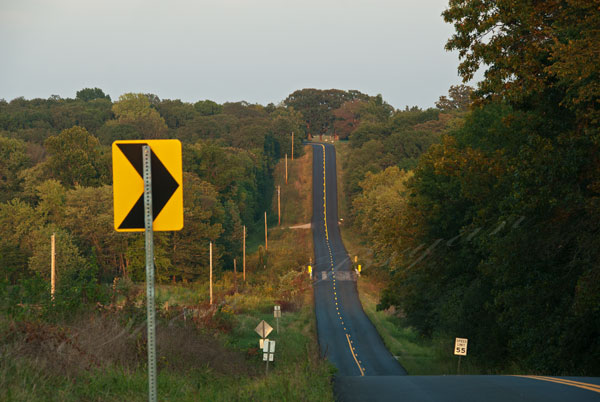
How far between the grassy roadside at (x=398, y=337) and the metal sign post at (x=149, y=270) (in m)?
25.1

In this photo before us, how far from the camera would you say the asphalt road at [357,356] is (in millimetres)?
10156

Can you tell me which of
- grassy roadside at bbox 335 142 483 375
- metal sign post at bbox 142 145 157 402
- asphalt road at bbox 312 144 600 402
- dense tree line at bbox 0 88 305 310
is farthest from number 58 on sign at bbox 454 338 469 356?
dense tree line at bbox 0 88 305 310

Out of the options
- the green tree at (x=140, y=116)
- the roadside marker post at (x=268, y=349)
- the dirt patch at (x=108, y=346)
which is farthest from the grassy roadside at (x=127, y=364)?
the green tree at (x=140, y=116)

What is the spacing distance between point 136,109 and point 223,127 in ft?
73.6

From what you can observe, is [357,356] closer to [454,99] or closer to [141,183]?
[141,183]

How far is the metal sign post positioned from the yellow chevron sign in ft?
0.36

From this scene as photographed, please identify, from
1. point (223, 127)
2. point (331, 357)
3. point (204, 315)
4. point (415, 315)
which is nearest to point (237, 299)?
point (331, 357)

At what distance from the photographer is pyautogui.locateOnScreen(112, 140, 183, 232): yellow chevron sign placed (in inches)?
223

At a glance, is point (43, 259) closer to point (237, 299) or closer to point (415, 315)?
point (237, 299)

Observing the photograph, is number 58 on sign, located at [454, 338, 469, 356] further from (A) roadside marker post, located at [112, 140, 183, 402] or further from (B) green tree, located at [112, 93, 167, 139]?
(B) green tree, located at [112, 93, 167, 139]

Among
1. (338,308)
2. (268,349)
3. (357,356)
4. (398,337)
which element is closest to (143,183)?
(268,349)

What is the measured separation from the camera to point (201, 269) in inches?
3017

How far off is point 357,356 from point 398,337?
841cm

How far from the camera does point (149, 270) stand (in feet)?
17.8
